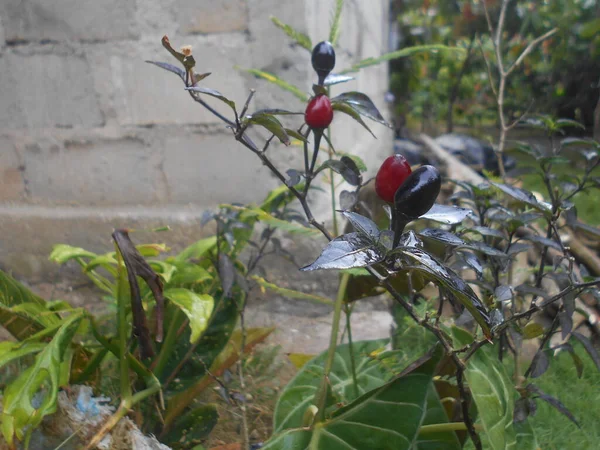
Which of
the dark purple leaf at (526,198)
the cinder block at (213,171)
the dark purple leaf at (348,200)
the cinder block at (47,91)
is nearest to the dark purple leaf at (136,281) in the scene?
the dark purple leaf at (348,200)

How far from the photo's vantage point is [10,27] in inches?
68.5

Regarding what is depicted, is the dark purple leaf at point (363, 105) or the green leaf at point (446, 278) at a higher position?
the dark purple leaf at point (363, 105)

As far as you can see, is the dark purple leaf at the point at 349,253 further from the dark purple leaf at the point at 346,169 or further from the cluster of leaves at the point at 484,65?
the cluster of leaves at the point at 484,65

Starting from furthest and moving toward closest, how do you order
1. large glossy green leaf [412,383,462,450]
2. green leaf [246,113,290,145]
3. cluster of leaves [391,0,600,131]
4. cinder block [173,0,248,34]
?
cluster of leaves [391,0,600,131]
cinder block [173,0,248,34]
large glossy green leaf [412,383,462,450]
green leaf [246,113,290,145]

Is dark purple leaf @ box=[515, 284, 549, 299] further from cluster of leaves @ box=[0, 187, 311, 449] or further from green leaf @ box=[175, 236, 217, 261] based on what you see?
green leaf @ box=[175, 236, 217, 261]

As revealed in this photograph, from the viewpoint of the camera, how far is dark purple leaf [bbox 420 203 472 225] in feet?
2.04

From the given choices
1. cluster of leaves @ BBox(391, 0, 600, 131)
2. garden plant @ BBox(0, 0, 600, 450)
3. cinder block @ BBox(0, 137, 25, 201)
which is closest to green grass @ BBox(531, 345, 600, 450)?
garden plant @ BBox(0, 0, 600, 450)

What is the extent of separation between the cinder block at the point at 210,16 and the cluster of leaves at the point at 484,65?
16.1ft

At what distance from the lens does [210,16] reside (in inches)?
64.1

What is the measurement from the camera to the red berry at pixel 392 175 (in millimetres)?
609

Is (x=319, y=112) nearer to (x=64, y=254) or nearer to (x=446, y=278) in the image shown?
(x=446, y=278)

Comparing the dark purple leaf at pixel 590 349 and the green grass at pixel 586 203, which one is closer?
the dark purple leaf at pixel 590 349

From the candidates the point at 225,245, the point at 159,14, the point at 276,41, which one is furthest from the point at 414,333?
the point at 159,14

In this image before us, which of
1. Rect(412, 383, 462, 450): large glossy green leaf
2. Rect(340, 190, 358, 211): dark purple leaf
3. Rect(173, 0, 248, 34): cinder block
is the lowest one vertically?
Rect(412, 383, 462, 450): large glossy green leaf
